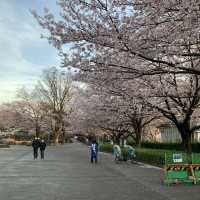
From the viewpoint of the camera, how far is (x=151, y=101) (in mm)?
27719

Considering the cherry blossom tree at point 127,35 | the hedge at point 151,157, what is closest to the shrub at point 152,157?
the hedge at point 151,157

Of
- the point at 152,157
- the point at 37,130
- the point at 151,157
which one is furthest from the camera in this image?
the point at 37,130

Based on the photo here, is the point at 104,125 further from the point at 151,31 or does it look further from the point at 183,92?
the point at 151,31

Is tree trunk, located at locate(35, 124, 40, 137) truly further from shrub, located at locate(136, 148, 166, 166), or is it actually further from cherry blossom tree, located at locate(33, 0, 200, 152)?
cherry blossom tree, located at locate(33, 0, 200, 152)

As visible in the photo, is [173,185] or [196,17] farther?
[173,185]

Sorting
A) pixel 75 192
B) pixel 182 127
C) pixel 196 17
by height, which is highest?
pixel 196 17

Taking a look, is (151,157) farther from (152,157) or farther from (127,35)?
(127,35)

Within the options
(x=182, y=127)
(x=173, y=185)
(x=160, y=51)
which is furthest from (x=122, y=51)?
(x=182, y=127)

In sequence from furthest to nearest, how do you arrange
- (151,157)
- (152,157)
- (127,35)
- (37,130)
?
(37,130)
(151,157)
(152,157)
(127,35)

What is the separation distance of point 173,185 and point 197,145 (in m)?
31.1

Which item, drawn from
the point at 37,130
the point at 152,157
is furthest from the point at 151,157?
the point at 37,130

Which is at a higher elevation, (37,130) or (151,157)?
(37,130)

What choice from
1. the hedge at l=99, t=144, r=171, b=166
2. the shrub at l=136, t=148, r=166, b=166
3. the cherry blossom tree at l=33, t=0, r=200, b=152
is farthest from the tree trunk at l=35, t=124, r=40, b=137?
the cherry blossom tree at l=33, t=0, r=200, b=152

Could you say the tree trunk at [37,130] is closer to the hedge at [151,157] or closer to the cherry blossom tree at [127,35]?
the hedge at [151,157]
